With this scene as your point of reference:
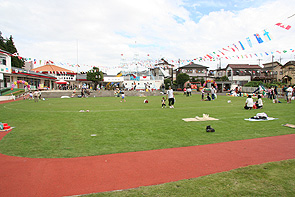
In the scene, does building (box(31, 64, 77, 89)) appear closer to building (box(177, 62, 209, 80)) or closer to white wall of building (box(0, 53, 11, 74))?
white wall of building (box(0, 53, 11, 74))

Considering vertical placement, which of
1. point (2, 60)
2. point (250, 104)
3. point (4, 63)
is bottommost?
point (250, 104)

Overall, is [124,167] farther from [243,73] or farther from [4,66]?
[243,73]

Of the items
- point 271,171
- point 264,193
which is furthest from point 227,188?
point 271,171

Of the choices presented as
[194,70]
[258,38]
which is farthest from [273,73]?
[258,38]

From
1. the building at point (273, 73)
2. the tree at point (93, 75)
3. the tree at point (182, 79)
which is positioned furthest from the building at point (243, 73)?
the tree at point (93, 75)

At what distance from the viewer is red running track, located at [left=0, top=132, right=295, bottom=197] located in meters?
3.92

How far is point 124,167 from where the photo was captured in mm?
4828

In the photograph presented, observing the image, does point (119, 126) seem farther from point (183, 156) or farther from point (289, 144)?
point (289, 144)

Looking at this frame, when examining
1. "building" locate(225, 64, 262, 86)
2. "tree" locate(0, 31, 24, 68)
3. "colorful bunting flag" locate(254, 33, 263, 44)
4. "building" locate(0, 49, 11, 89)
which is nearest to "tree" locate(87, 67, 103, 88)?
"tree" locate(0, 31, 24, 68)

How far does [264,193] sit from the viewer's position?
3.40 m

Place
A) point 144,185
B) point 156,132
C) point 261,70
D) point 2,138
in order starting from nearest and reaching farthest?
point 144,185 → point 2,138 → point 156,132 → point 261,70

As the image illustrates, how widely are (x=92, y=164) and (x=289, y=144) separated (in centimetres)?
608

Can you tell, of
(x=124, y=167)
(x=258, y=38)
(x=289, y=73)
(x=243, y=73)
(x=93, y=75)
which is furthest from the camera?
(x=243, y=73)

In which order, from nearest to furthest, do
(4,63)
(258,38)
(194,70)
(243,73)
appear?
(258,38) → (4,63) → (243,73) → (194,70)
